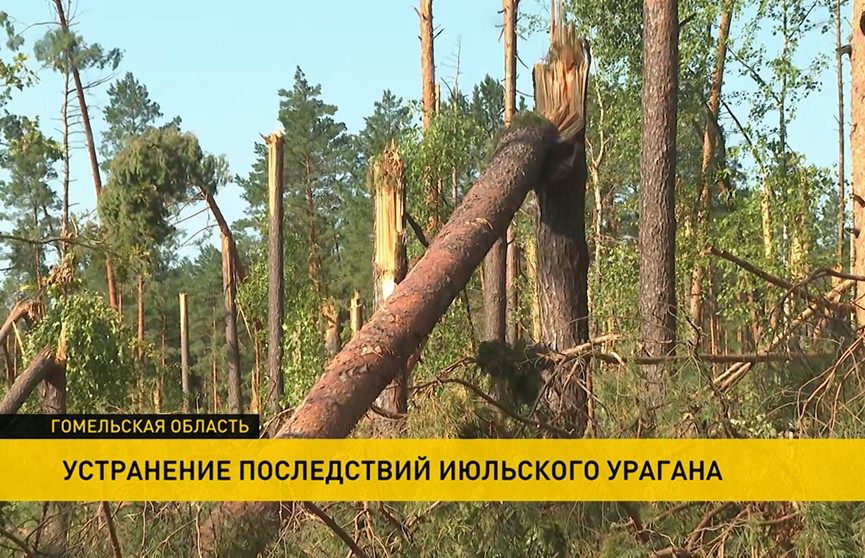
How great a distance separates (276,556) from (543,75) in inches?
129

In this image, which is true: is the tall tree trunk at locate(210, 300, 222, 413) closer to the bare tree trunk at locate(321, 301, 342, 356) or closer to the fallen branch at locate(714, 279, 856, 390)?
the bare tree trunk at locate(321, 301, 342, 356)

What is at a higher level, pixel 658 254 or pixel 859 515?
pixel 658 254

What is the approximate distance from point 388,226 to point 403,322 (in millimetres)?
1993

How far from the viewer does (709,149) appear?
2055cm

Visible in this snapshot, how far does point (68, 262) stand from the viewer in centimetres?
1220

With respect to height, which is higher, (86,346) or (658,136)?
(658,136)

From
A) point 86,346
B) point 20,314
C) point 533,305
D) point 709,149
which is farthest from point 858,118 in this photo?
point 533,305

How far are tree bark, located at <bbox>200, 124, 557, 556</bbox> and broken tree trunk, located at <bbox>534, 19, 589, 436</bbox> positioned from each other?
17cm

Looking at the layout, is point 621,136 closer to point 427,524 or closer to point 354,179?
point 427,524

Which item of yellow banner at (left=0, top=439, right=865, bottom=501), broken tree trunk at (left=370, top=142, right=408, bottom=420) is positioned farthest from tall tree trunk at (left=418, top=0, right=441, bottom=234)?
yellow banner at (left=0, top=439, right=865, bottom=501)

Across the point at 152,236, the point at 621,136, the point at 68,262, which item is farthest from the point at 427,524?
the point at 152,236

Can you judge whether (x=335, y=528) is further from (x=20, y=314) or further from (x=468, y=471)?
(x=20, y=314)

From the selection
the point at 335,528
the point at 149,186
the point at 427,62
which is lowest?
the point at 335,528
